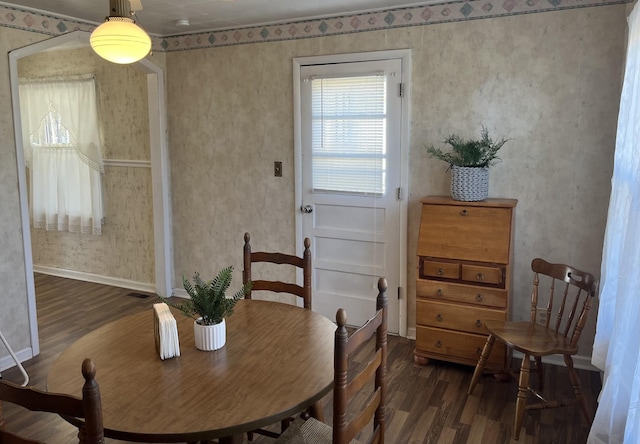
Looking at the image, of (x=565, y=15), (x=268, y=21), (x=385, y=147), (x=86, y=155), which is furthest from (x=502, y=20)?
(x=86, y=155)

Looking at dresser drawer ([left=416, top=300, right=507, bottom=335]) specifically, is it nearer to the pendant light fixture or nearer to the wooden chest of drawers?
the wooden chest of drawers

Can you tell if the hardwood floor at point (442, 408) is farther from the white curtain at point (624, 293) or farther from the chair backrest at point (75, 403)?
the chair backrest at point (75, 403)

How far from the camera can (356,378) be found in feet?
5.35

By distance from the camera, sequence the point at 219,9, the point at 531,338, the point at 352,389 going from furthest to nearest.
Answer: the point at 219,9, the point at 531,338, the point at 352,389

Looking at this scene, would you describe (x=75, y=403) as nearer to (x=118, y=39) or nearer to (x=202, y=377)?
(x=202, y=377)

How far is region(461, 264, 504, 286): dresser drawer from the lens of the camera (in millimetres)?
3191

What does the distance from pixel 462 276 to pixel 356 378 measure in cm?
185

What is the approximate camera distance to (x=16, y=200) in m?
3.60

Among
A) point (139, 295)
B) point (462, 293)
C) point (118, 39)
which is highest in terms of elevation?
point (118, 39)

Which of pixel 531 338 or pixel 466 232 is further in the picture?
pixel 466 232

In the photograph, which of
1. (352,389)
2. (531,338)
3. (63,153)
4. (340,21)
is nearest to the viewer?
(352,389)

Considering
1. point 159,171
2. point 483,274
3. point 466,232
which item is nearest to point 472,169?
point 466,232

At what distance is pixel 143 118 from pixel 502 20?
3348 millimetres

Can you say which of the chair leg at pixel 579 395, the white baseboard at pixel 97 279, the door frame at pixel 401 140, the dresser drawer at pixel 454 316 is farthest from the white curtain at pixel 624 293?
the white baseboard at pixel 97 279
